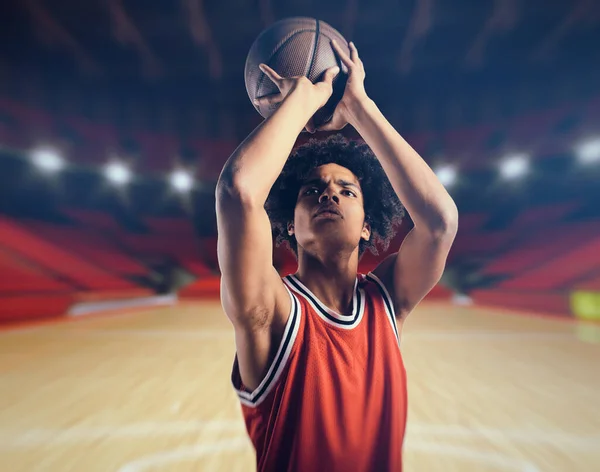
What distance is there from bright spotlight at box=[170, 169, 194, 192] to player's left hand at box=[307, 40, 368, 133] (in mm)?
9112

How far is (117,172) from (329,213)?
30.4ft

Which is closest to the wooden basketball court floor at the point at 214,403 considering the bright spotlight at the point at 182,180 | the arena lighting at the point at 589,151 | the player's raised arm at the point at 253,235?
the player's raised arm at the point at 253,235

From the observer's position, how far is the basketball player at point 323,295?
0.68 meters

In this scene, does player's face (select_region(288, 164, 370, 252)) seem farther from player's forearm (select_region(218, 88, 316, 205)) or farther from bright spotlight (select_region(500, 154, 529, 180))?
bright spotlight (select_region(500, 154, 529, 180))

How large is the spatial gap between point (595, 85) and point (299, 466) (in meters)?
9.38

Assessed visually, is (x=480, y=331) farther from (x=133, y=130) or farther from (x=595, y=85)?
(x=133, y=130)

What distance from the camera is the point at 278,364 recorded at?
0.75m

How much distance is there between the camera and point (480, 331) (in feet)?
Answer: 17.2

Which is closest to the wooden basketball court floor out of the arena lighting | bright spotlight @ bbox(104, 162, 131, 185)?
the arena lighting

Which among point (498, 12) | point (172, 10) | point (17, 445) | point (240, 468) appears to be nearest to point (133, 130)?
point (172, 10)

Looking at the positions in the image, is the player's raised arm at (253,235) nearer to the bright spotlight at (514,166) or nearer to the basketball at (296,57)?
the basketball at (296,57)

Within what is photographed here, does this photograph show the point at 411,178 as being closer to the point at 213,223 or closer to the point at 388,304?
the point at 388,304

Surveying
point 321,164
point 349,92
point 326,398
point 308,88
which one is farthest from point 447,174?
point 326,398

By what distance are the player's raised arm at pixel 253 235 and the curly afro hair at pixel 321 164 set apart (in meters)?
0.37
